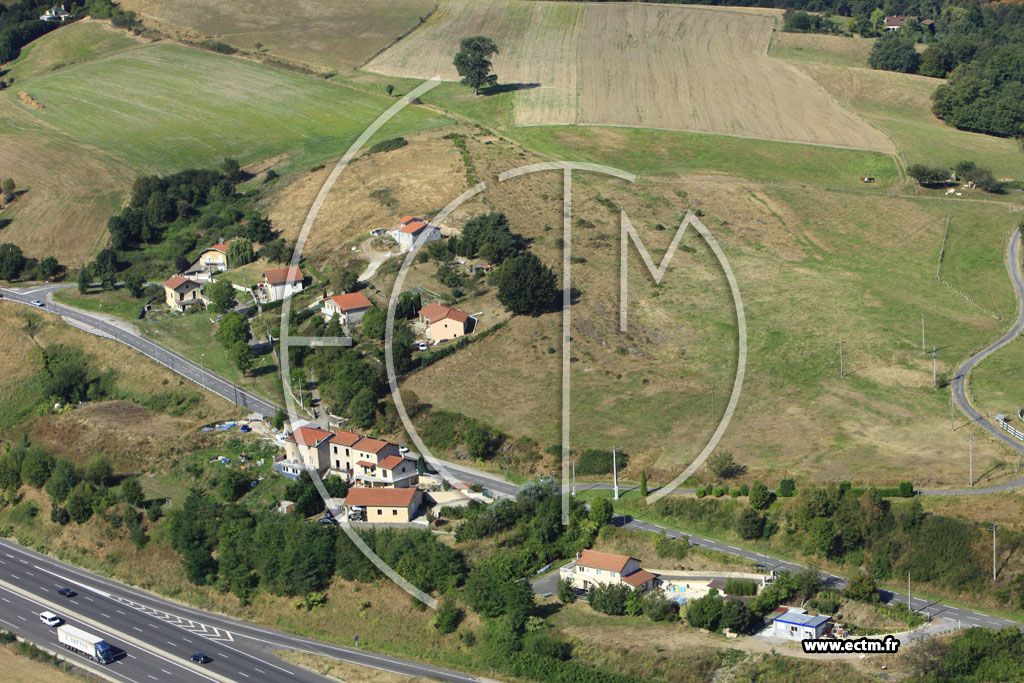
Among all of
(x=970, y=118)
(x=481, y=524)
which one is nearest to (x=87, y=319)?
(x=481, y=524)

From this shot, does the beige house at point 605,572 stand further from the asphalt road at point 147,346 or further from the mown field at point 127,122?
the mown field at point 127,122

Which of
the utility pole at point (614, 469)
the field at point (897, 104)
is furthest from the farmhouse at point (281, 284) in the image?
the field at point (897, 104)

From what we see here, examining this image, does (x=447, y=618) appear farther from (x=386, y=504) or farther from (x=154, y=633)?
(x=154, y=633)


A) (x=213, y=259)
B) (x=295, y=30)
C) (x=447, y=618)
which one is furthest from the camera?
(x=295, y=30)

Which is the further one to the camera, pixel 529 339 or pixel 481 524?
pixel 529 339

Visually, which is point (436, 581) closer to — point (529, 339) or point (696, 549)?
point (696, 549)

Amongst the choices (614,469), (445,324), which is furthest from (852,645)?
(445,324)

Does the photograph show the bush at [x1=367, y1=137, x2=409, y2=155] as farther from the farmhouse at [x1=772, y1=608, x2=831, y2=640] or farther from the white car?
the farmhouse at [x1=772, y1=608, x2=831, y2=640]
